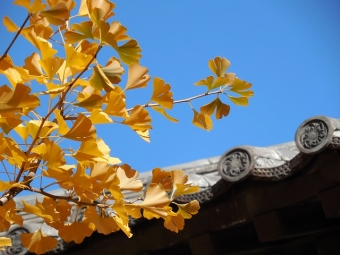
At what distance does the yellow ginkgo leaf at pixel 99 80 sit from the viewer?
0.84 metres

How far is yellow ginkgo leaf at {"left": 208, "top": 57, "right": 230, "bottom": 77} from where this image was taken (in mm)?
1040

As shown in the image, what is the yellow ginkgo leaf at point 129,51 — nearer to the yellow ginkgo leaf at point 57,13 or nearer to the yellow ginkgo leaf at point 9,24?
the yellow ginkgo leaf at point 57,13

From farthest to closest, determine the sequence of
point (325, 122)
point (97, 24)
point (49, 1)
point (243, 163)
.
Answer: point (243, 163) → point (325, 122) → point (49, 1) → point (97, 24)

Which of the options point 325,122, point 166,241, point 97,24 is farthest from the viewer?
point 166,241

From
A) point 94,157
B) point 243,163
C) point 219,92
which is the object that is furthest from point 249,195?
point 94,157

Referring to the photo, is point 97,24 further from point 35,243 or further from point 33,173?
point 35,243

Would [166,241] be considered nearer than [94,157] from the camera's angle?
No

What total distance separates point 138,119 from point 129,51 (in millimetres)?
145

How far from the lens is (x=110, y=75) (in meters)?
0.86

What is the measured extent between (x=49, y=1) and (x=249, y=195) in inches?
62.9

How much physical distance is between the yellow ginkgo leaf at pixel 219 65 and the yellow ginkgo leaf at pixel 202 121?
0.08 meters

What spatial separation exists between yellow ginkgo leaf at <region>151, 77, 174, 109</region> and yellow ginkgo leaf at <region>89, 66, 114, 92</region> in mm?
178

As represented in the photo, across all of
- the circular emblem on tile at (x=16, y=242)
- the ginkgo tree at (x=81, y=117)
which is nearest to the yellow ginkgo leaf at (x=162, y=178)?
the ginkgo tree at (x=81, y=117)

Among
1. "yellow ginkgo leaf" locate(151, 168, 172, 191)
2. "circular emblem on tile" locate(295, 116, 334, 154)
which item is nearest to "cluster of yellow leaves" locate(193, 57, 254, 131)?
"yellow ginkgo leaf" locate(151, 168, 172, 191)
